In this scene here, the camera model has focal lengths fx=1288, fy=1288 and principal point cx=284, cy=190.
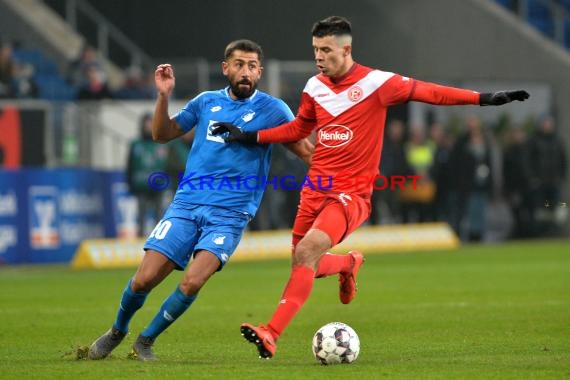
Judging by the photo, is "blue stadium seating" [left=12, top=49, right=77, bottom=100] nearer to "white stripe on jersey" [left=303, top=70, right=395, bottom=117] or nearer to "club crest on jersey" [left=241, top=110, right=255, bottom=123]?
"club crest on jersey" [left=241, top=110, right=255, bottom=123]

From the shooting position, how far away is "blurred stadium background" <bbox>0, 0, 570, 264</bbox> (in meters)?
21.9

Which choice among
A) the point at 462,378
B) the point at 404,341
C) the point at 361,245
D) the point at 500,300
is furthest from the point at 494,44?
the point at 462,378

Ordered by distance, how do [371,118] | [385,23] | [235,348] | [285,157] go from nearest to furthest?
[371,118] < [235,348] < [285,157] < [385,23]

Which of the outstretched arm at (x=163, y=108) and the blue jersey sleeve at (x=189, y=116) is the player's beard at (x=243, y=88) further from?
the outstretched arm at (x=163, y=108)

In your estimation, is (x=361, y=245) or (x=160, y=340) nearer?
(x=160, y=340)

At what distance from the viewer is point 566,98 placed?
1126 inches

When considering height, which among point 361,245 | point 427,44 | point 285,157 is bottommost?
point 361,245

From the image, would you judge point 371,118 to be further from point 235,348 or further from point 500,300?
point 500,300

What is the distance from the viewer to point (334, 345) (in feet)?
28.4

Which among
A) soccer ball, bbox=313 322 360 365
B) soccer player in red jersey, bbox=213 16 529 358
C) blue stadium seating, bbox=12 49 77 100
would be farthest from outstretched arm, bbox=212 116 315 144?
blue stadium seating, bbox=12 49 77 100

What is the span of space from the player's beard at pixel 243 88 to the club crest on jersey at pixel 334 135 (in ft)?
1.99

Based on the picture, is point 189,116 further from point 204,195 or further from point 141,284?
point 141,284

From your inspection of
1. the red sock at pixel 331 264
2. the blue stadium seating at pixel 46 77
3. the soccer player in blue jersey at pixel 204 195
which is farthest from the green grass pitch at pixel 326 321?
the blue stadium seating at pixel 46 77

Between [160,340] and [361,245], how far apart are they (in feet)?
43.0
